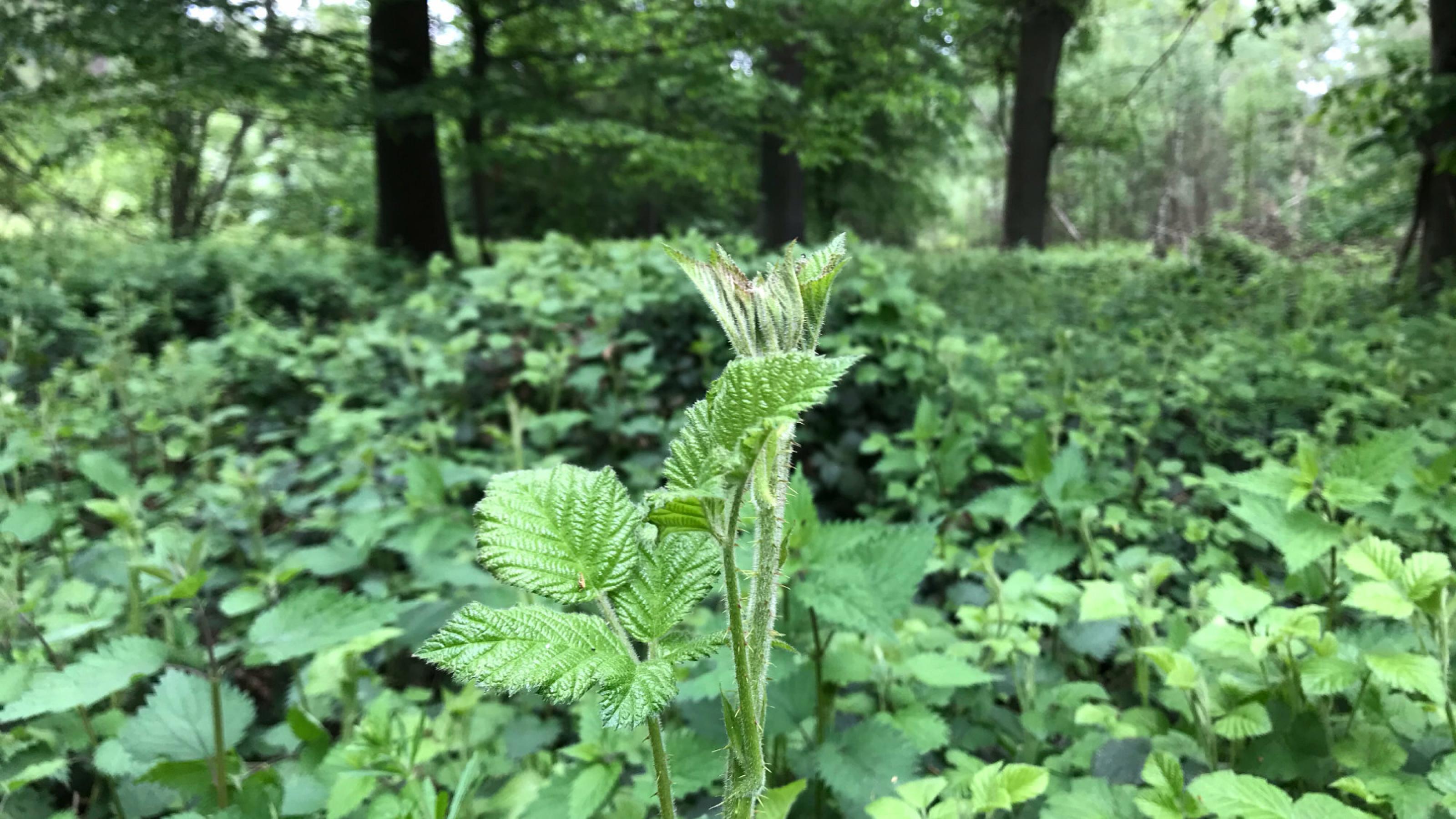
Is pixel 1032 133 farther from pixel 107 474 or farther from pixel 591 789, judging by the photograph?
pixel 591 789

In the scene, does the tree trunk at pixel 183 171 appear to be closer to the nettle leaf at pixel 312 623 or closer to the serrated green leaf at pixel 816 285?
the nettle leaf at pixel 312 623

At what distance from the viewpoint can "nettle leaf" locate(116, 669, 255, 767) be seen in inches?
46.2

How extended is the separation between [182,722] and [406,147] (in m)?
7.63

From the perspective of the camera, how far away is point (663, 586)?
0.65 m

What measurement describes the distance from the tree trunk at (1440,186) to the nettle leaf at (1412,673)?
5.53m

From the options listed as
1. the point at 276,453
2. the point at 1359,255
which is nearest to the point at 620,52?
the point at 276,453

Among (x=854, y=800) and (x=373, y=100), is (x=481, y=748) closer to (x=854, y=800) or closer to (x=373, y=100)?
(x=854, y=800)

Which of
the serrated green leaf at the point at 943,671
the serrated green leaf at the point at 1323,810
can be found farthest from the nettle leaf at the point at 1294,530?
the serrated green leaf at the point at 943,671

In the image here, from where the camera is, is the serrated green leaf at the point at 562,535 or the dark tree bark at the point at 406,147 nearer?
the serrated green leaf at the point at 562,535

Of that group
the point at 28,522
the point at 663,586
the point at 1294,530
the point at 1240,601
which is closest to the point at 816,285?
the point at 663,586

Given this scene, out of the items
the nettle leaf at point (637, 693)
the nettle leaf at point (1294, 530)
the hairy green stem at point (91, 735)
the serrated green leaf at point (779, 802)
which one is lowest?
the hairy green stem at point (91, 735)

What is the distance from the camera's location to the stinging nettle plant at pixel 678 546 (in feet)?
1.67

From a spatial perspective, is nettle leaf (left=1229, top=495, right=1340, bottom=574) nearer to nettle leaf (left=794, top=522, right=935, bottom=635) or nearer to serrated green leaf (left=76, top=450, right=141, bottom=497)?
nettle leaf (left=794, top=522, right=935, bottom=635)

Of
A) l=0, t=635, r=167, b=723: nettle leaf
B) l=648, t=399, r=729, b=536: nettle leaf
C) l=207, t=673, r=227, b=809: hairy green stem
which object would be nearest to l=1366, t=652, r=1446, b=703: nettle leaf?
l=648, t=399, r=729, b=536: nettle leaf
